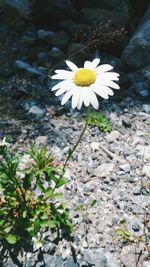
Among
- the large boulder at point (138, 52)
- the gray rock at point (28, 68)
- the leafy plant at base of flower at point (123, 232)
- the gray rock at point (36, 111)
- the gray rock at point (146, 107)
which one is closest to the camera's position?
the leafy plant at base of flower at point (123, 232)

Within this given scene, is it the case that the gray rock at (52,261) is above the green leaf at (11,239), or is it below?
below

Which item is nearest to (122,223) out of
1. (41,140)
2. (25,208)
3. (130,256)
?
(130,256)

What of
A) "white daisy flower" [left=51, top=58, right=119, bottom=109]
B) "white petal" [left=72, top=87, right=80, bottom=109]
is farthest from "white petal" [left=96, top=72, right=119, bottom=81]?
"white petal" [left=72, top=87, right=80, bottom=109]

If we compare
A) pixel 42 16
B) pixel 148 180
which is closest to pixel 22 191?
pixel 148 180

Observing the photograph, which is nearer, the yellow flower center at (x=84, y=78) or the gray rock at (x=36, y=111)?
the yellow flower center at (x=84, y=78)

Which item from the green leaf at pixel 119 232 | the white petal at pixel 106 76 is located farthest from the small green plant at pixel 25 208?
the white petal at pixel 106 76

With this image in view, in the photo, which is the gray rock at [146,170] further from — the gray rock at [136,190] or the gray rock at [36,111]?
the gray rock at [36,111]

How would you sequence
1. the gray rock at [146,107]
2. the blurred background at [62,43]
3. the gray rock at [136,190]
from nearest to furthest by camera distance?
the gray rock at [136,190] < the gray rock at [146,107] < the blurred background at [62,43]

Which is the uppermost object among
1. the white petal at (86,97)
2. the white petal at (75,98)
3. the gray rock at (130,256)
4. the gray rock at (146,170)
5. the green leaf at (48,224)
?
the white petal at (86,97)
